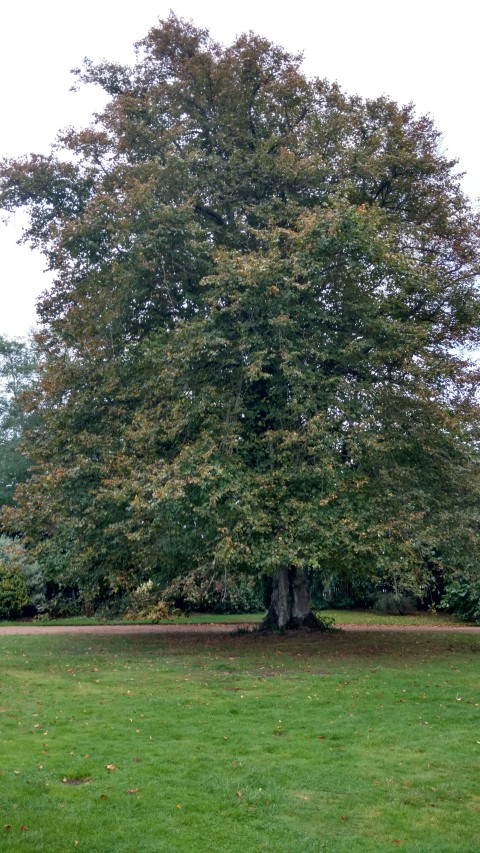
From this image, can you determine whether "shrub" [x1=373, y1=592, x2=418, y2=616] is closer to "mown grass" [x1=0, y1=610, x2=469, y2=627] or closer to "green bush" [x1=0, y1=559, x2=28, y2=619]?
"mown grass" [x1=0, y1=610, x2=469, y2=627]

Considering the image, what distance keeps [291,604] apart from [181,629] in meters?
6.07

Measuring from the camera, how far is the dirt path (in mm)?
21703

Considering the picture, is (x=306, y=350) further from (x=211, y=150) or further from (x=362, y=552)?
(x=211, y=150)

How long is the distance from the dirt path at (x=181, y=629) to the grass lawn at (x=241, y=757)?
25.6 ft

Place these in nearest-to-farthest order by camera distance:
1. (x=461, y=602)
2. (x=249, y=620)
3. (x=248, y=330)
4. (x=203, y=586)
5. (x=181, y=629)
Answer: (x=203, y=586)
(x=248, y=330)
(x=181, y=629)
(x=461, y=602)
(x=249, y=620)

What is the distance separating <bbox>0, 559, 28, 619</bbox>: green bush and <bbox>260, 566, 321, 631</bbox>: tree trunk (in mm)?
11381

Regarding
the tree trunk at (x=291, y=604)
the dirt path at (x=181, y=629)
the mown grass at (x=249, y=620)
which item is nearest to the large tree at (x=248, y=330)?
the tree trunk at (x=291, y=604)

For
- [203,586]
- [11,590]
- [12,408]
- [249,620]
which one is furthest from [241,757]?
[12,408]

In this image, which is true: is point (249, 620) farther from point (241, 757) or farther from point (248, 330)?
point (241, 757)

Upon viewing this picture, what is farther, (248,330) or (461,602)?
(461,602)

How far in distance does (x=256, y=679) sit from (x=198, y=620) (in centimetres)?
1463

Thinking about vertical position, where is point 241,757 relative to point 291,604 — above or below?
below

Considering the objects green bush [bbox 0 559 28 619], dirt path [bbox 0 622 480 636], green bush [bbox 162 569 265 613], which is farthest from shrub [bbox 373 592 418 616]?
green bush [bbox 162 569 265 613]

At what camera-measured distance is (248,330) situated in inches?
559
